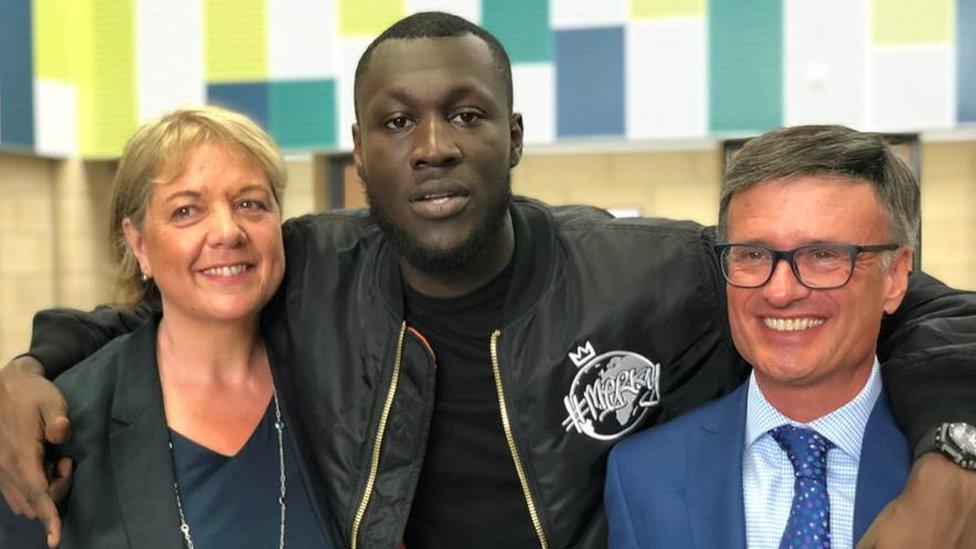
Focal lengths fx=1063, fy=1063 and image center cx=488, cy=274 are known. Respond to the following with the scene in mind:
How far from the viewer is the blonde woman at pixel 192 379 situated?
182 cm

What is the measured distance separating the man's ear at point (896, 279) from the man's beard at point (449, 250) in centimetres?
68

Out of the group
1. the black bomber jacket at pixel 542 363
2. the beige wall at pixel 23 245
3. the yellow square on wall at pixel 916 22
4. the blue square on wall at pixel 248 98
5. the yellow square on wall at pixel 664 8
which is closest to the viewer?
the black bomber jacket at pixel 542 363

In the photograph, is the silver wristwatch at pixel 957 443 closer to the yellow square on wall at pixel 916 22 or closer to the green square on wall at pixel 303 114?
the yellow square on wall at pixel 916 22

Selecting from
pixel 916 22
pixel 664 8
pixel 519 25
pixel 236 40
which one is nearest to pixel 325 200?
pixel 236 40

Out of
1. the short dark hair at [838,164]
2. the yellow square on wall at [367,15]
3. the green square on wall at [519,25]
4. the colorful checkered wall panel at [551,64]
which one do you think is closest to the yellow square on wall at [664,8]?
the colorful checkered wall panel at [551,64]

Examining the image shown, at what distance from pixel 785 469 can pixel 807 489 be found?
7 cm

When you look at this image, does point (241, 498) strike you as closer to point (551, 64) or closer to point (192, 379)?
point (192, 379)

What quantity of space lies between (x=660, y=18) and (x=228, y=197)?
9.15 feet

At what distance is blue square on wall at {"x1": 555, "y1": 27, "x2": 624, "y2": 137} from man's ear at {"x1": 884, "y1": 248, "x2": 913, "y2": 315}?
2828 millimetres

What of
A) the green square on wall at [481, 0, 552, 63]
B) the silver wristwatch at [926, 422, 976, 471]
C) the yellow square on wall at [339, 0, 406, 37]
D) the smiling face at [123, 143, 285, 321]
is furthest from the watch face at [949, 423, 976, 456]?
the yellow square on wall at [339, 0, 406, 37]

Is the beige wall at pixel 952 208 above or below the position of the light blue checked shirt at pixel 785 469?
above

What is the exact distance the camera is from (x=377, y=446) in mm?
1913

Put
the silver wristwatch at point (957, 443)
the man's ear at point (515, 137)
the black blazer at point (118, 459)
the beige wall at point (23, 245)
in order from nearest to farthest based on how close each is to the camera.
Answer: the silver wristwatch at point (957, 443) → the black blazer at point (118, 459) → the man's ear at point (515, 137) → the beige wall at point (23, 245)

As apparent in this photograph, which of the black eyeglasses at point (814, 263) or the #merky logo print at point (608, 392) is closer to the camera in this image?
the black eyeglasses at point (814, 263)
